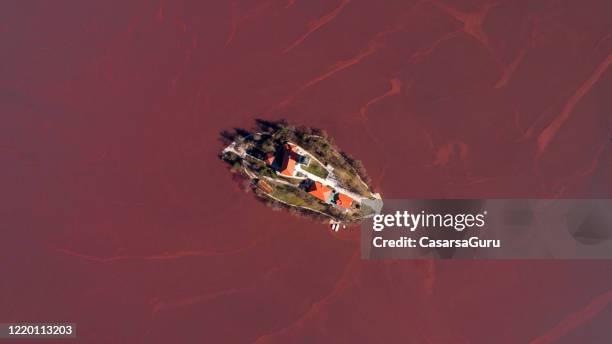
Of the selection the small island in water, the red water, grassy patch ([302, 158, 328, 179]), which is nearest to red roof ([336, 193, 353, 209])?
the small island in water

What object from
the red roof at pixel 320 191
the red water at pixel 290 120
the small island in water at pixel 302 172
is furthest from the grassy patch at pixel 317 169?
the red water at pixel 290 120

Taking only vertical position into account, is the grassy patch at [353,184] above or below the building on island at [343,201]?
above

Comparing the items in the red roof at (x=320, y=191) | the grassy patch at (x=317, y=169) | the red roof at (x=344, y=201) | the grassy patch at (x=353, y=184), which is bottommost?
the red roof at (x=344, y=201)

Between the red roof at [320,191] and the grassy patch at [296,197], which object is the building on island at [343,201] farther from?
the grassy patch at [296,197]

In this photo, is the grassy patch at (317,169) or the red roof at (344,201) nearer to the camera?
the red roof at (344,201)

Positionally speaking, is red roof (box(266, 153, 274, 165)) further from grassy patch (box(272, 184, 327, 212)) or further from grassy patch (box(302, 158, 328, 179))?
grassy patch (box(302, 158, 328, 179))

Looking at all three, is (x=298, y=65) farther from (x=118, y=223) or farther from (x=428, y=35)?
(x=118, y=223)

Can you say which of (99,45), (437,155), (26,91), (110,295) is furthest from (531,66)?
(26,91)

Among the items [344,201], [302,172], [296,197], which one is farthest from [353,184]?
[296,197]
